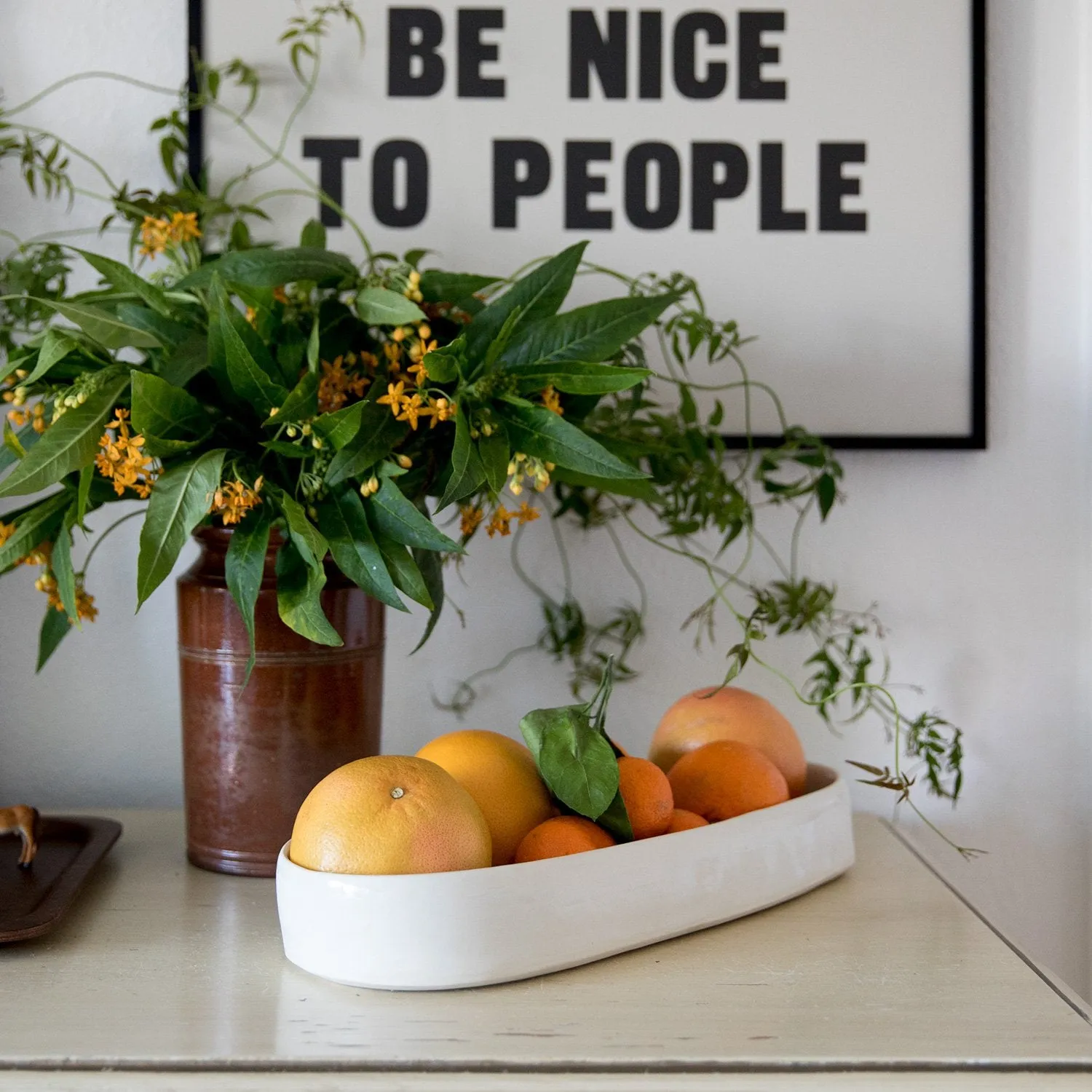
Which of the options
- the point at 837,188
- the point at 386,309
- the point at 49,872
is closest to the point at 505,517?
the point at 386,309

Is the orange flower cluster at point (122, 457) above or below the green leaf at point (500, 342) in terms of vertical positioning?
below

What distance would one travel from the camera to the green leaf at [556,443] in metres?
0.61

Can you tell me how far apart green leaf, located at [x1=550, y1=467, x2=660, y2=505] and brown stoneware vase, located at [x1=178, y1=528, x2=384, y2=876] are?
0.53 ft

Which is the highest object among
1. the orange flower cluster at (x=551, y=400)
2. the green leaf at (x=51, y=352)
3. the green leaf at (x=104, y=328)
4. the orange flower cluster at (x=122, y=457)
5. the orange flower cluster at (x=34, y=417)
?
the green leaf at (x=104, y=328)

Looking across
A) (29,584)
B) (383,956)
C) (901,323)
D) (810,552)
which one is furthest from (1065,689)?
(29,584)

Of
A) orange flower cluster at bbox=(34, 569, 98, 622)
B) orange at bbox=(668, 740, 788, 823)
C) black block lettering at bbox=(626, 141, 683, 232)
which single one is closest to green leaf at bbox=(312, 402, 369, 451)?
orange flower cluster at bbox=(34, 569, 98, 622)

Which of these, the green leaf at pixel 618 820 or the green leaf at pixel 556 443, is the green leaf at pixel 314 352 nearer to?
the green leaf at pixel 556 443

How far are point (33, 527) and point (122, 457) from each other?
107mm

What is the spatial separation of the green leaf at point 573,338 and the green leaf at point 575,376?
0.04ft

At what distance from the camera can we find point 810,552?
982mm

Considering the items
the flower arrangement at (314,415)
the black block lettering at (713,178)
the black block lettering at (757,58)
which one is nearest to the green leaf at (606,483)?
the flower arrangement at (314,415)

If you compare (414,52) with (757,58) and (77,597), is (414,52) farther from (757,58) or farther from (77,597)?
(77,597)

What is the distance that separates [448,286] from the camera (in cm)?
73

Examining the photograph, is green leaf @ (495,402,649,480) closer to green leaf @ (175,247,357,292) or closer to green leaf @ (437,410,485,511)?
green leaf @ (437,410,485,511)
